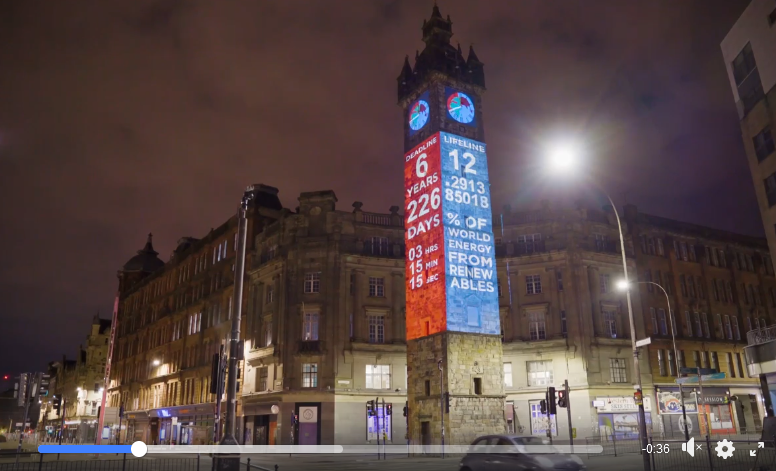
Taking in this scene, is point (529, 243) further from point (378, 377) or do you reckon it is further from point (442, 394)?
point (442, 394)

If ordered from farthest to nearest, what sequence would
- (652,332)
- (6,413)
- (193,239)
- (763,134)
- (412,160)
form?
(6,413) < (193,239) < (652,332) < (412,160) < (763,134)

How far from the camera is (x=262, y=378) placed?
52.5 m

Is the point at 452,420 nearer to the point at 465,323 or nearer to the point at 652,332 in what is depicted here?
the point at 465,323

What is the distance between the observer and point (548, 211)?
55.2 meters

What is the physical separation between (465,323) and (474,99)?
60.2ft

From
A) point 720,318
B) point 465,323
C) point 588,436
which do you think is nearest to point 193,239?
point 465,323

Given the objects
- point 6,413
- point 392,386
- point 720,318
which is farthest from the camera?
point 6,413

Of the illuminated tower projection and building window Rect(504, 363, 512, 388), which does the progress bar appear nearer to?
the illuminated tower projection

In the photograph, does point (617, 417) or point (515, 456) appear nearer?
point (515, 456)

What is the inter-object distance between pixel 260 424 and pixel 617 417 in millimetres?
30053

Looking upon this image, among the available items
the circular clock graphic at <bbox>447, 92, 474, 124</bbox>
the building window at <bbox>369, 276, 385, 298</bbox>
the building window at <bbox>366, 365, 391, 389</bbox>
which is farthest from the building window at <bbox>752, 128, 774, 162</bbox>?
the building window at <bbox>366, 365, 391, 389</bbox>

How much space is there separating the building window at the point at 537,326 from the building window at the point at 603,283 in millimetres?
5991

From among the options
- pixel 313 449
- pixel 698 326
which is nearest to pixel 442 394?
pixel 313 449

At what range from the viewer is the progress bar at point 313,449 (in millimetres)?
15641
